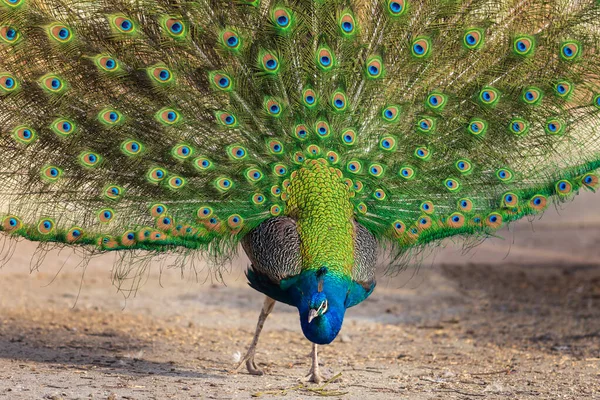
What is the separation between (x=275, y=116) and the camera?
5.66m

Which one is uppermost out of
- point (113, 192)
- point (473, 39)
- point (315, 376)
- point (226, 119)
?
point (473, 39)

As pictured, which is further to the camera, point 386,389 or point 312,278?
point 386,389

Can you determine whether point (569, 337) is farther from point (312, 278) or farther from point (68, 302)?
point (68, 302)

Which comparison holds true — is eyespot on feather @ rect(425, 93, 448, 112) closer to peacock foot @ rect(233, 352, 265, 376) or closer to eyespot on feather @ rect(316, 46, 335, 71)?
eyespot on feather @ rect(316, 46, 335, 71)

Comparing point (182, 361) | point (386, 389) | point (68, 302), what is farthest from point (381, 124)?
point (68, 302)

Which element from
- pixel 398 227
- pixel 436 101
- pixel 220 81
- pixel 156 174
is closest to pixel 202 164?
pixel 156 174

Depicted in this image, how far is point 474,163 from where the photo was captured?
234 inches

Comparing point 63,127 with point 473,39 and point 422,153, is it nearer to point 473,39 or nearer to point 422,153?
point 422,153

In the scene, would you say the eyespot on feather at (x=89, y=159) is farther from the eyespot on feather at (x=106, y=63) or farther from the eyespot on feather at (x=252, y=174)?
the eyespot on feather at (x=252, y=174)

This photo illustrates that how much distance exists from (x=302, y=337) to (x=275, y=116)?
2910 millimetres

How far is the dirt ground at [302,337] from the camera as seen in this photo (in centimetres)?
572

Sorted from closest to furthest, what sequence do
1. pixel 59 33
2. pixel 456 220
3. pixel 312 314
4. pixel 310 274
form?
pixel 312 314 → pixel 310 274 → pixel 59 33 → pixel 456 220

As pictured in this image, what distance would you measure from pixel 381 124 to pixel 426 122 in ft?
0.98

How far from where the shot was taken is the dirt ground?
5.72 meters
